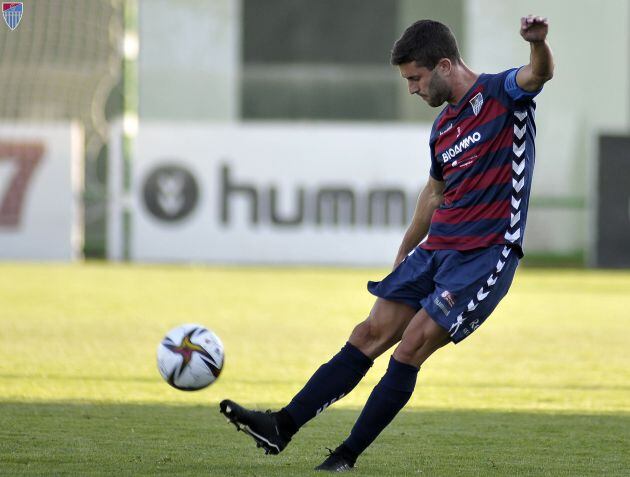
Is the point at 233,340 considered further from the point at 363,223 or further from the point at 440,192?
the point at 363,223

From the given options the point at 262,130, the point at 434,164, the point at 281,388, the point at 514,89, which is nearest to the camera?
the point at 514,89

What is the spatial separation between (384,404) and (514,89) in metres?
1.39

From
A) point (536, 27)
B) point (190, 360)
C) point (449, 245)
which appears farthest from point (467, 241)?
point (190, 360)

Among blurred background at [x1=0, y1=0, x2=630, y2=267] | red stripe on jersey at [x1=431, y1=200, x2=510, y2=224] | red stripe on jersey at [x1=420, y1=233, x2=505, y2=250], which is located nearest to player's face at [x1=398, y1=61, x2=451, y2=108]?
red stripe on jersey at [x1=431, y1=200, x2=510, y2=224]

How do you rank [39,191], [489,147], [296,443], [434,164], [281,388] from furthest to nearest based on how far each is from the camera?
1. [39,191]
2. [281,388]
3. [296,443]
4. [434,164]
5. [489,147]

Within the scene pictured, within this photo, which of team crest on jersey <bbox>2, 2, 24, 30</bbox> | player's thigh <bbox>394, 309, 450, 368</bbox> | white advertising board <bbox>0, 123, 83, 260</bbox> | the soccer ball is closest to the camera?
player's thigh <bbox>394, 309, 450, 368</bbox>

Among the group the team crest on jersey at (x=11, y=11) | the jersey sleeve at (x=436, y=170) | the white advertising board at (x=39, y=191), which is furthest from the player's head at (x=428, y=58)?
the white advertising board at (x=39, y=191)

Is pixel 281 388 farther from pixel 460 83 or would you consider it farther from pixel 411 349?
pixel 460 83

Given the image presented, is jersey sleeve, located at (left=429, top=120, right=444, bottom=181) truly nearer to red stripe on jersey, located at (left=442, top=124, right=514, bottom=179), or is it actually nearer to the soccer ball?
red stripe on jersey, located at (left=442, top=124, right=514, bottom=179)

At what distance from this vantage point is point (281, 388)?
840 cm

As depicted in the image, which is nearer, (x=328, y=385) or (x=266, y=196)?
(x=328, y=385)

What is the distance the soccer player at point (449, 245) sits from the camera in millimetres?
5367

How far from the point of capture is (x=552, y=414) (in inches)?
294

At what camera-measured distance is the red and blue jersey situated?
5.41 metres
